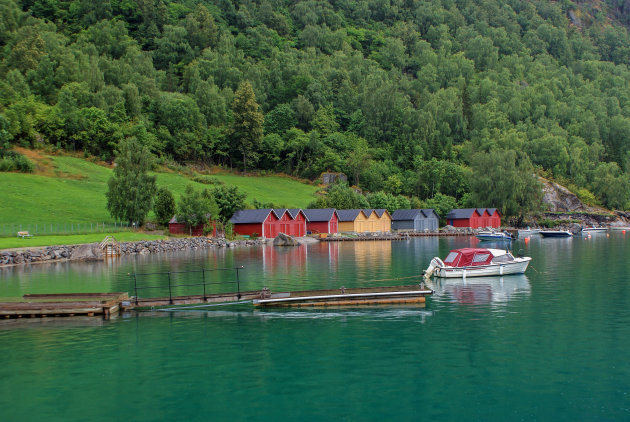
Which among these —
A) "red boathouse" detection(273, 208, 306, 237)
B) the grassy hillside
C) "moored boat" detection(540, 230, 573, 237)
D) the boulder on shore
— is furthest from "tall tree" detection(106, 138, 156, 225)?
"moored boat" detection(540, 230, 573, 237)

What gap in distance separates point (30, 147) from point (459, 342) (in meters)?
119

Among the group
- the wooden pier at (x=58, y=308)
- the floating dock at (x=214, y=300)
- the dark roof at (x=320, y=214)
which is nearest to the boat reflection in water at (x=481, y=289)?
the floating dock at (x=214, y=300)

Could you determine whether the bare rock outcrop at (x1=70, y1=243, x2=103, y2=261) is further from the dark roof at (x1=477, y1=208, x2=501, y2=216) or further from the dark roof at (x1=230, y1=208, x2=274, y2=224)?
the dark roof at (x1=477, y1=208, x2=501, y2=216)

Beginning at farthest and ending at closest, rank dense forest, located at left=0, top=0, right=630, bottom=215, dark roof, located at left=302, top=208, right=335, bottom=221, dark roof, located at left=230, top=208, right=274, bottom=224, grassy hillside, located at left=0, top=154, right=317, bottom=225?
1. dense forest, located at left=0, top=0, right=630, bottom=215
2. dark roof, located at left=302, top=208, right=335, bottom=221
3. dark roof, located at left=230, top=208, right=274, bottom=224
4. grassy hillside, located at left=0, top=154, right=317, bottom=225

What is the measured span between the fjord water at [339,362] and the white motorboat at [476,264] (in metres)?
6.61

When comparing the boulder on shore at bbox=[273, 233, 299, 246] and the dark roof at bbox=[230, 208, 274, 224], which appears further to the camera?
the dark roof at bbox=[230, 208, 274, 224]

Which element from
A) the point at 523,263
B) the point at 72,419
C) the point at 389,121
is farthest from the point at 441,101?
the point at 72,419

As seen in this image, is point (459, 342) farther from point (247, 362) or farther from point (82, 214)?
point (82, 214)

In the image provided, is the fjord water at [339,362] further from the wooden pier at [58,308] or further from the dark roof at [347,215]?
the dark roof at [347,215]

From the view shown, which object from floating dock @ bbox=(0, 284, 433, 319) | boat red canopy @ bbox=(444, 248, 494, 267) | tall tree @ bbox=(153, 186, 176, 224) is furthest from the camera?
tall tree @ bbox=(153, 186, 176, 224)

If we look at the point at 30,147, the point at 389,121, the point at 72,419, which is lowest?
the point at 72,419

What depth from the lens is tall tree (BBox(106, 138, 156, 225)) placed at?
84250 millimetres

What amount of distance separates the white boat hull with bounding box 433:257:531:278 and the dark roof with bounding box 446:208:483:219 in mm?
85689

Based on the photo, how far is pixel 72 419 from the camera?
648 inches
